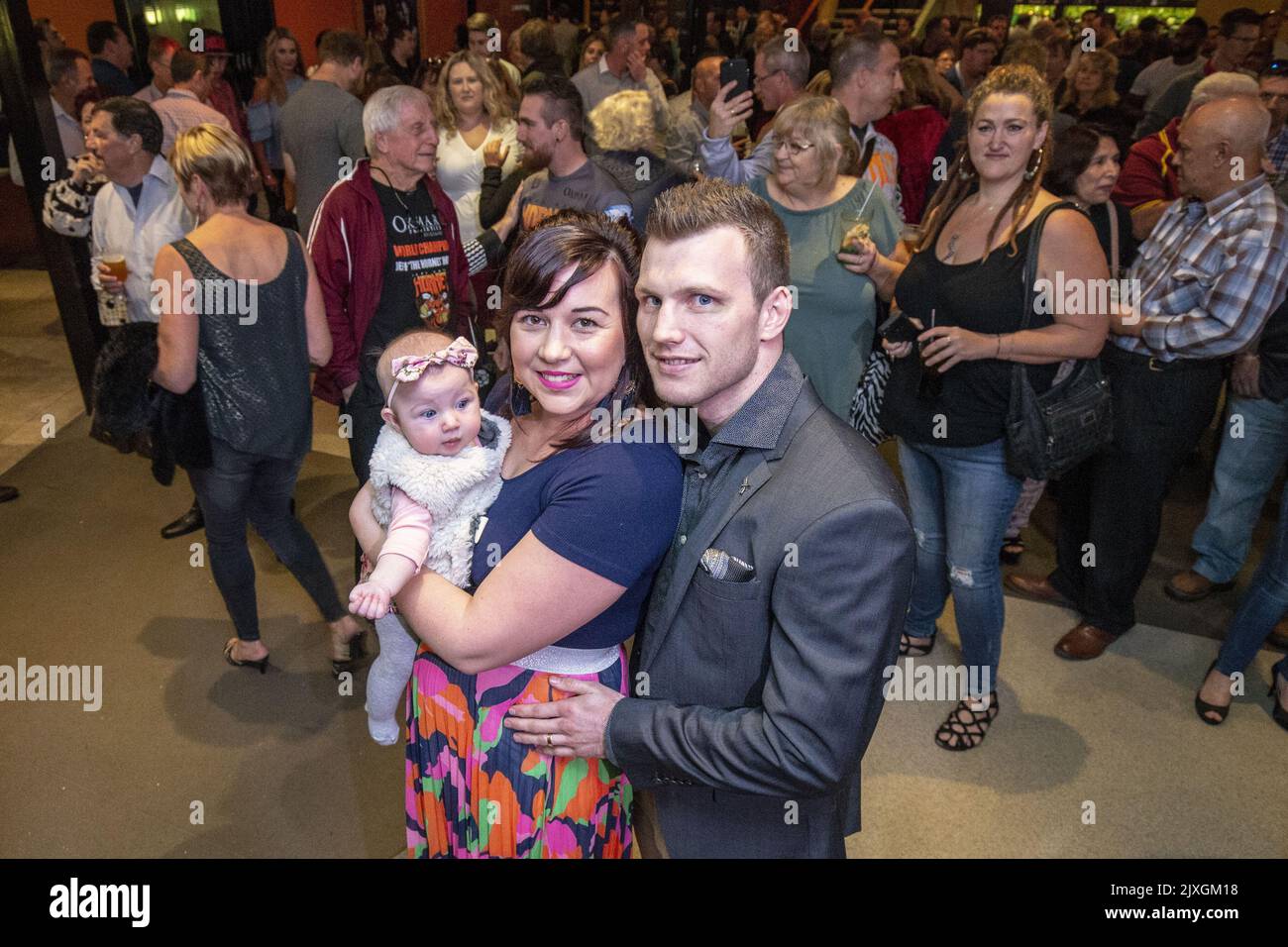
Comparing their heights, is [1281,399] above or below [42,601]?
above

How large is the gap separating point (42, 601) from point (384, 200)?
7.00 ft

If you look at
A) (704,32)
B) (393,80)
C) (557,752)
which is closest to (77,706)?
(557,752)

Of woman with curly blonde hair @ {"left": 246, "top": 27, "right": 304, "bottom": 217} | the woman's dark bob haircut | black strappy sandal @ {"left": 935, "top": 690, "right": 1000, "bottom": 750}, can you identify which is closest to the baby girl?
the woman's dark bob haircut

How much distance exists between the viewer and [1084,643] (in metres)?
3.45

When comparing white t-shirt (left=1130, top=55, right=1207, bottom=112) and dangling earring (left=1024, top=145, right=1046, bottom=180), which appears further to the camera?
white t-shirt (left=1130, top=55, right=1207, bottom=112)

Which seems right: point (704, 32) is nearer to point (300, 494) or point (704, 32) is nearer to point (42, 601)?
point (300, 494)

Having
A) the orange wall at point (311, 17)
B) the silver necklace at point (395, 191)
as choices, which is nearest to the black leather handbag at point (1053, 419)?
the silver necklace at point (395, 191)

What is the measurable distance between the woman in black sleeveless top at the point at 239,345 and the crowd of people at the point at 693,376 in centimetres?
1

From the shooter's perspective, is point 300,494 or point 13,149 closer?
point 300,494

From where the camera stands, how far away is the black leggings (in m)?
3.02

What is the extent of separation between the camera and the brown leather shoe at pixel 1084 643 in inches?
136

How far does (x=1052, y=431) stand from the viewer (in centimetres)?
269

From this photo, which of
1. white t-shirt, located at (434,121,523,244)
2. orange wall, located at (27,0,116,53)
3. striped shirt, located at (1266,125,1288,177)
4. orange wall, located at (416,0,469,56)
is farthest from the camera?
orange wall, located at (416,0,469,56)

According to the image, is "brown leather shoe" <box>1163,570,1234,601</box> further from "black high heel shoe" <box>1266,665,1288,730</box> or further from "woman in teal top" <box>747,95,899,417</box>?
"woman in teal top" <box>747,95,899,417</box>
